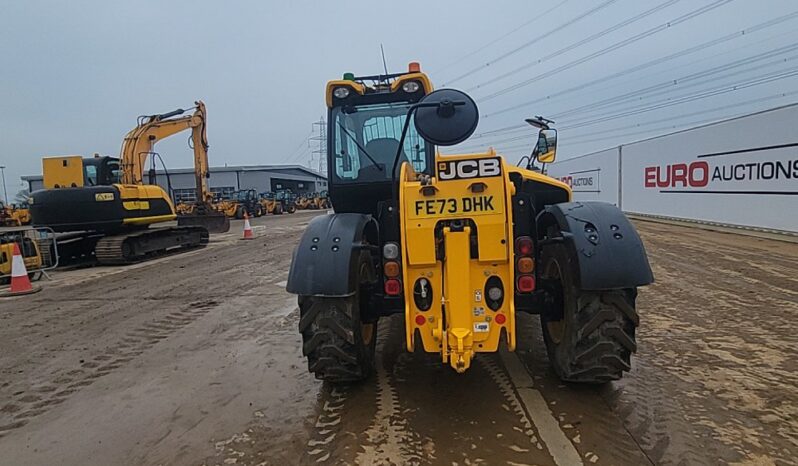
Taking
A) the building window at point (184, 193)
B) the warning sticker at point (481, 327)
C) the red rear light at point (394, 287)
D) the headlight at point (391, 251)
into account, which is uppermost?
the building window at point (184, 193)

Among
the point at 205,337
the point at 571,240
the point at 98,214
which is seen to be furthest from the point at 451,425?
the point at 98,214

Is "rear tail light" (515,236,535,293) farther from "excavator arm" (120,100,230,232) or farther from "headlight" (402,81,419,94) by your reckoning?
"excavator arm" (120,100,230,232)

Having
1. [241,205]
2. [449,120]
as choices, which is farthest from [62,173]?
[241,205]

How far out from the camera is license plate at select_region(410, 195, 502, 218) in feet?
10.3

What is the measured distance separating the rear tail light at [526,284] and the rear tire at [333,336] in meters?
1.06

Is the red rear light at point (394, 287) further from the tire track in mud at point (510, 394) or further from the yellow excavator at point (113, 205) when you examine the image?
the yellow excavator at point (113, 205)

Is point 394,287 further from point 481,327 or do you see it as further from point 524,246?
point 524,246

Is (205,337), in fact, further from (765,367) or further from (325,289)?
(765,367)

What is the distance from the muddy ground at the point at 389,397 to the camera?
282cm

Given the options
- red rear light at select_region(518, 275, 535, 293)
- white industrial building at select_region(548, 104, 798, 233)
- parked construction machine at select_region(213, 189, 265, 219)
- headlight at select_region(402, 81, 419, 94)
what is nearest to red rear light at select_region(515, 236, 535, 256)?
red rear light at select_region(518, 275, 535, 293)

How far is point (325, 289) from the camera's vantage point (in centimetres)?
319

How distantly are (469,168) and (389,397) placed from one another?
1.62 meters

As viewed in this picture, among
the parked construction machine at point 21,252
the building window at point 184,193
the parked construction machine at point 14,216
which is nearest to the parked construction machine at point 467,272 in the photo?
the parked construction machine at point 21,252

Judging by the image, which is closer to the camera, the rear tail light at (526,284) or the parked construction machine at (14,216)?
the rear tail light at (526,284)
